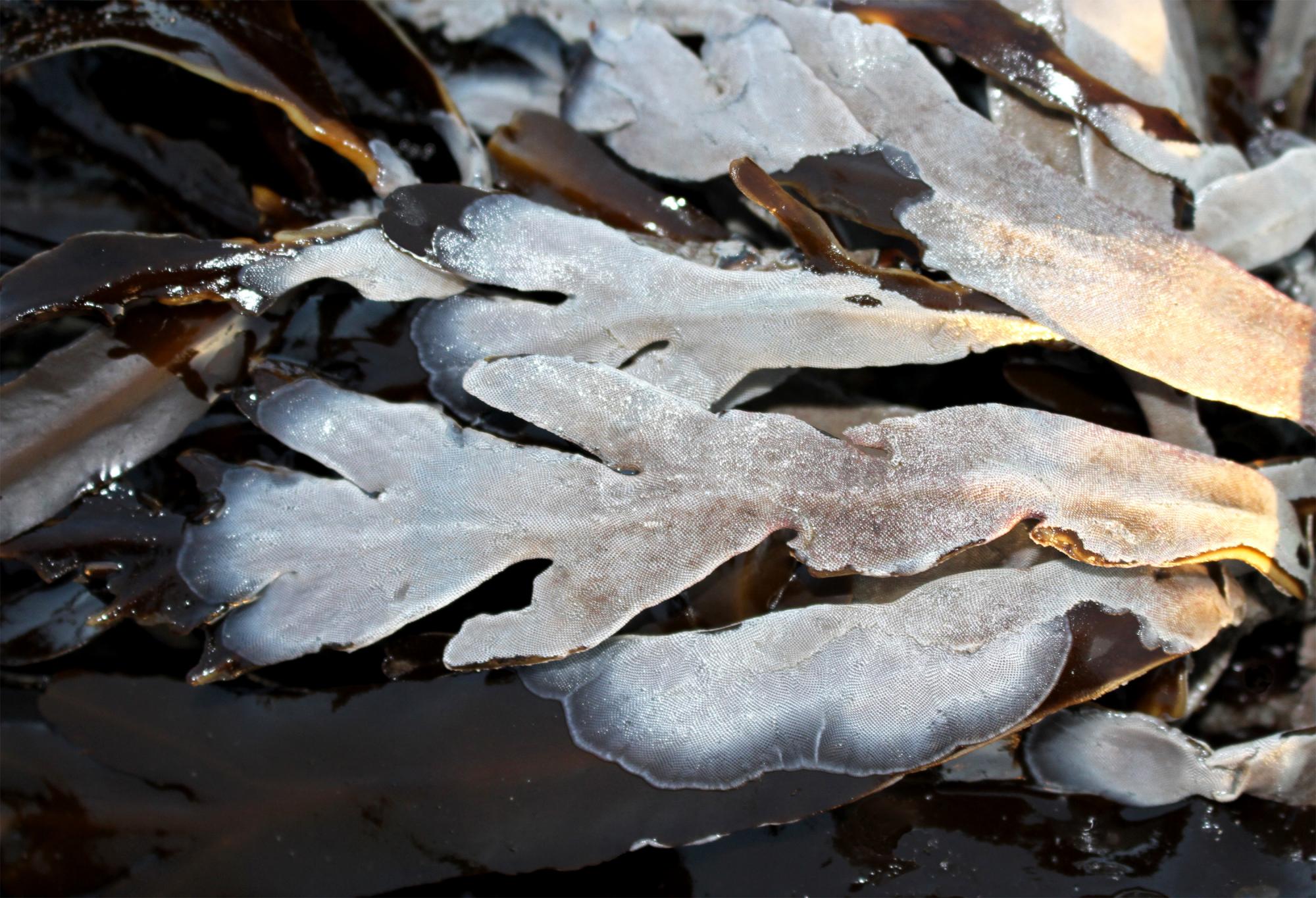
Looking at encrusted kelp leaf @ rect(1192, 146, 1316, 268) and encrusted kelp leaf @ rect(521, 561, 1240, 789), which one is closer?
encrusted kelp leaf @ rect(521, 561, 1240, 789)

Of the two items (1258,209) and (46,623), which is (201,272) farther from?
(1258,209)

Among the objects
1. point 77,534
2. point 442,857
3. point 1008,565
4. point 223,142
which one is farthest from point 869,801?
point 223,142

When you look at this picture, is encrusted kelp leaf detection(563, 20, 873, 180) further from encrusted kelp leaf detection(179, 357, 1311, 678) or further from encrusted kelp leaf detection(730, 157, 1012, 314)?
encrusted kelp leaf detection(179, 357, 1311, 678)

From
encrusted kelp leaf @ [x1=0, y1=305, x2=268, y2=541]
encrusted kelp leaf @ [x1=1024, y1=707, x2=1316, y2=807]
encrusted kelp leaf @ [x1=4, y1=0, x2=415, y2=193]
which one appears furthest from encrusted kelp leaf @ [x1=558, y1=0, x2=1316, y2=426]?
encrusted kelp leaf @ [x1=0, y1=305, x2=268, y2=541]

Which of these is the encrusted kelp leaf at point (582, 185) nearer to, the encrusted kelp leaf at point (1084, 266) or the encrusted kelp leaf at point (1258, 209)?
the encrusted kelp leaf at point (1084, 266)

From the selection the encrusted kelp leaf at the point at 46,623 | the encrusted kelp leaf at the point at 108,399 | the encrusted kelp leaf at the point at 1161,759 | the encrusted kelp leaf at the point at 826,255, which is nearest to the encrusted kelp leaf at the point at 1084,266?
the encrusted kelp leaf at the point at 826,255

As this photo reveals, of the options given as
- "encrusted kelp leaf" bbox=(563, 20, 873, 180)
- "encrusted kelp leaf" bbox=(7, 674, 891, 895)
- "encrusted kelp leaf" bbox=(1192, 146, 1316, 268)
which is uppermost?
"encrusted kelp leaf" bbox=(563, 20, 873, 180)

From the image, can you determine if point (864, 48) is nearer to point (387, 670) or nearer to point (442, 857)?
point (387, 670)
